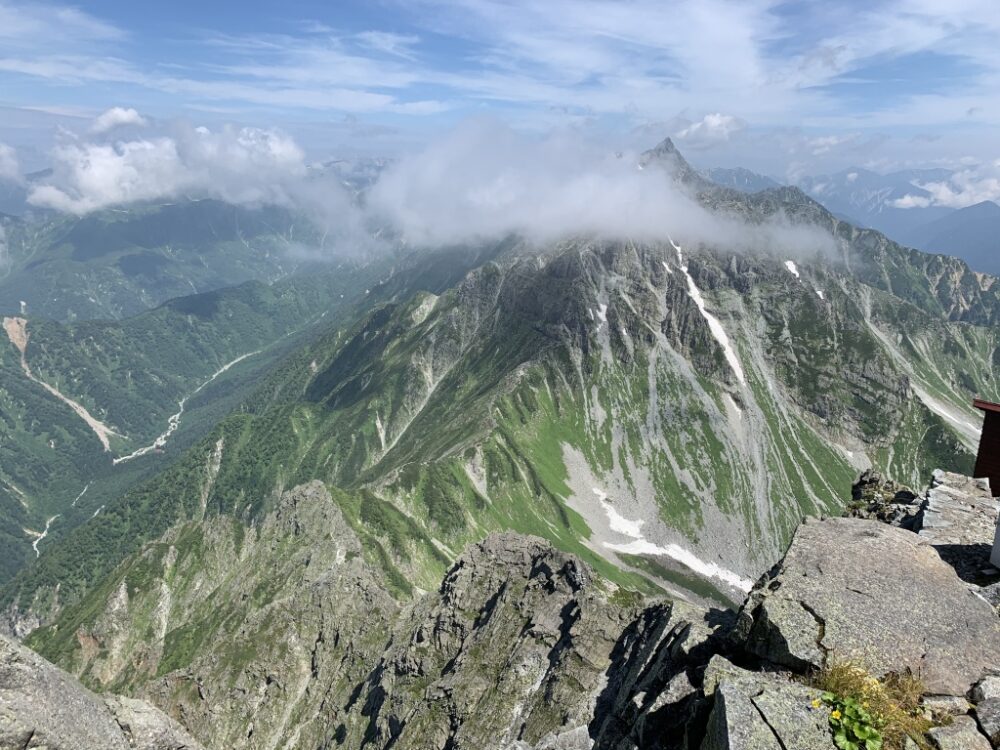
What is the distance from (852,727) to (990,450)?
37.3m

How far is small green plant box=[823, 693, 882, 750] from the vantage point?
52.5ft

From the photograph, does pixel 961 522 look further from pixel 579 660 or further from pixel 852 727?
pixel 579 660

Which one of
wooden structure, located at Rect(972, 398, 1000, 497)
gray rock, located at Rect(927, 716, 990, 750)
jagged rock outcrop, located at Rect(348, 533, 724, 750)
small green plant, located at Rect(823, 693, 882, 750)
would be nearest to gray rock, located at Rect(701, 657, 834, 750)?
small green plant, located at Rect(823, 693, 882, 750)

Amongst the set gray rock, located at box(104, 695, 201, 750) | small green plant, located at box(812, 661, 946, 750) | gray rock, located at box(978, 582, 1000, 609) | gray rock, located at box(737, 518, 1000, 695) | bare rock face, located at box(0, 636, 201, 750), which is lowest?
gray rock, located at box(104, 695, 201, 750)

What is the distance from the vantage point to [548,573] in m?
78.1

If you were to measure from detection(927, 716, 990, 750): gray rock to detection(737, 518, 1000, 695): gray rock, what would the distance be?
5.83 ft

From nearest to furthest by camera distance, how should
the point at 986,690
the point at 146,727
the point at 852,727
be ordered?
the point at 852,727
the point at 986,690
the point at 146,727

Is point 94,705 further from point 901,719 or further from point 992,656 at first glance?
point 992,656

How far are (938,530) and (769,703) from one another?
20.0 meters

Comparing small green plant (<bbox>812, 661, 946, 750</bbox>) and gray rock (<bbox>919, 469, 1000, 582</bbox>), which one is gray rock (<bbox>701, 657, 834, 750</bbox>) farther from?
gray rock (<bbox>919, 469, 1000, 582</bbox>)

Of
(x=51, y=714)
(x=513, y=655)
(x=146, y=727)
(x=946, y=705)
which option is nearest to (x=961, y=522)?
(x=946, y=705)

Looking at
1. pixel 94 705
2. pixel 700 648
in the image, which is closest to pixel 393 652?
pixel 94 705

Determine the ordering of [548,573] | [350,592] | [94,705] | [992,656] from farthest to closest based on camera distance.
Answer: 1. [350,592]
2. [548,573]
3. [94,705]
4. [992,656]

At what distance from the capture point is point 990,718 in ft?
58.1
